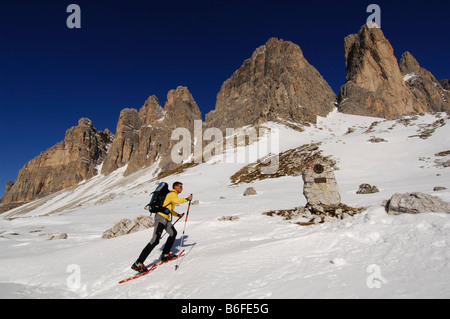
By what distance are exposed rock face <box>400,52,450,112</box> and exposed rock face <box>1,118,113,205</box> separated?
747 feet

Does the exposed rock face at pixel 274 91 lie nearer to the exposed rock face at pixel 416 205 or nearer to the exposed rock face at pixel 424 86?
the exposed rock face at pixel 424 86

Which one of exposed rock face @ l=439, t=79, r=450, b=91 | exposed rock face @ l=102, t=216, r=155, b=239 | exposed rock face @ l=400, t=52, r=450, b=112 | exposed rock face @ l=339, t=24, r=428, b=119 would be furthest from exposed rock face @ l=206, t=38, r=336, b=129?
exposed rock face @ l=439, t=79, r=450, b=91

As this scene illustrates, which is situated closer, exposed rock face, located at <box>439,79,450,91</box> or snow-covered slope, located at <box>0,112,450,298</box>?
snow-covered slope, located at <box>0,112,450,298</box>

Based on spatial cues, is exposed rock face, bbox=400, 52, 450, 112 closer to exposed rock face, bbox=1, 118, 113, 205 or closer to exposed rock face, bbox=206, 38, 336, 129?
exposed rock face, bbox=206, 38, 336, 129

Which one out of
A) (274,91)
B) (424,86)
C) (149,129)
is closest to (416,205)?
(274,91)

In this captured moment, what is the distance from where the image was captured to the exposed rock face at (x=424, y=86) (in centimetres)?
14250

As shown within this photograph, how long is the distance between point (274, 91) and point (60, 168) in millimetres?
169313

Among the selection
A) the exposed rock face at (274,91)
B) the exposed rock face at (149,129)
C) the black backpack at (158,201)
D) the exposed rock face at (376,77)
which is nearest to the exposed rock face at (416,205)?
the black backpack at (158,201)

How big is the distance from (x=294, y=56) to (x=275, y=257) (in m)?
144

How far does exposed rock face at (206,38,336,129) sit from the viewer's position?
303ft

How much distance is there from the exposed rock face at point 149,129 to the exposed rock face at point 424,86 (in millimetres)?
149145

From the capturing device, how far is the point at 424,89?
477 feet

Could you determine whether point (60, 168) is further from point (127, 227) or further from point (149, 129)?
point (127, 227)

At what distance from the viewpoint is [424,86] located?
5733 inches
